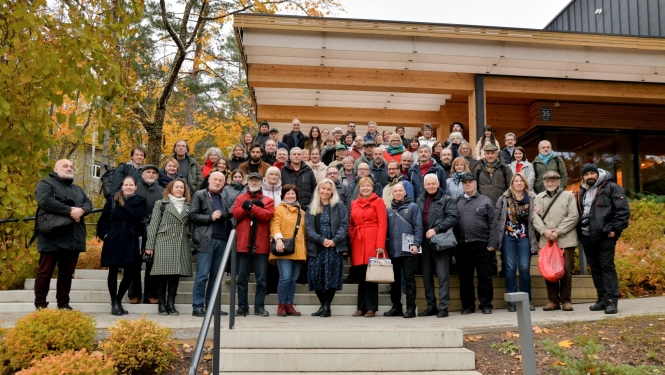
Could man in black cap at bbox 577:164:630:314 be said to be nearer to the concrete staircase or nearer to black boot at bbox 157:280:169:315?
the concrete staircase

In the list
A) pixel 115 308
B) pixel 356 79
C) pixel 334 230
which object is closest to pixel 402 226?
pixel 334 230

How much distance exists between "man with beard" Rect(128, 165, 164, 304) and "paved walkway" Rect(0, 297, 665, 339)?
1.24ft

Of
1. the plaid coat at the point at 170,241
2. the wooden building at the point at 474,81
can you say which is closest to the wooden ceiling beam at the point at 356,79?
the wooden building at the point at 474,81

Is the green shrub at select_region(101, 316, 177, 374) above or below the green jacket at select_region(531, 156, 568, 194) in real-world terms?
below

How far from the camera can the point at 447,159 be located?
898 cm

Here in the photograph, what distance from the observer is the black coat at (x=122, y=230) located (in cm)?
698

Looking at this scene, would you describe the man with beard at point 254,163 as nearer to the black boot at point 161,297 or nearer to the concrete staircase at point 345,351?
the black boot at point 161,297

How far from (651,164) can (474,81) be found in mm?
7029

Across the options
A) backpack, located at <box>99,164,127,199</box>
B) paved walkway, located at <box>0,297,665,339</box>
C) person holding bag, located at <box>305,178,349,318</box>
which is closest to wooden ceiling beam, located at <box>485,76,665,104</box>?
paved walkway, located at <box>0,297,665,339</box>

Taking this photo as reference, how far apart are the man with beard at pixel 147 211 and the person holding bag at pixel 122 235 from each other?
0.54 ft

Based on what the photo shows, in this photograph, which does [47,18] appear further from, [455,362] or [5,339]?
[455,362]

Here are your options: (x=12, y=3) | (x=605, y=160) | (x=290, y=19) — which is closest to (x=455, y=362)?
(x=12, y=3)

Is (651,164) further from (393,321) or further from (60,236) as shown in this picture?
(60,236)

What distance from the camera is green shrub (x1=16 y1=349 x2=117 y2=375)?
443 cm
